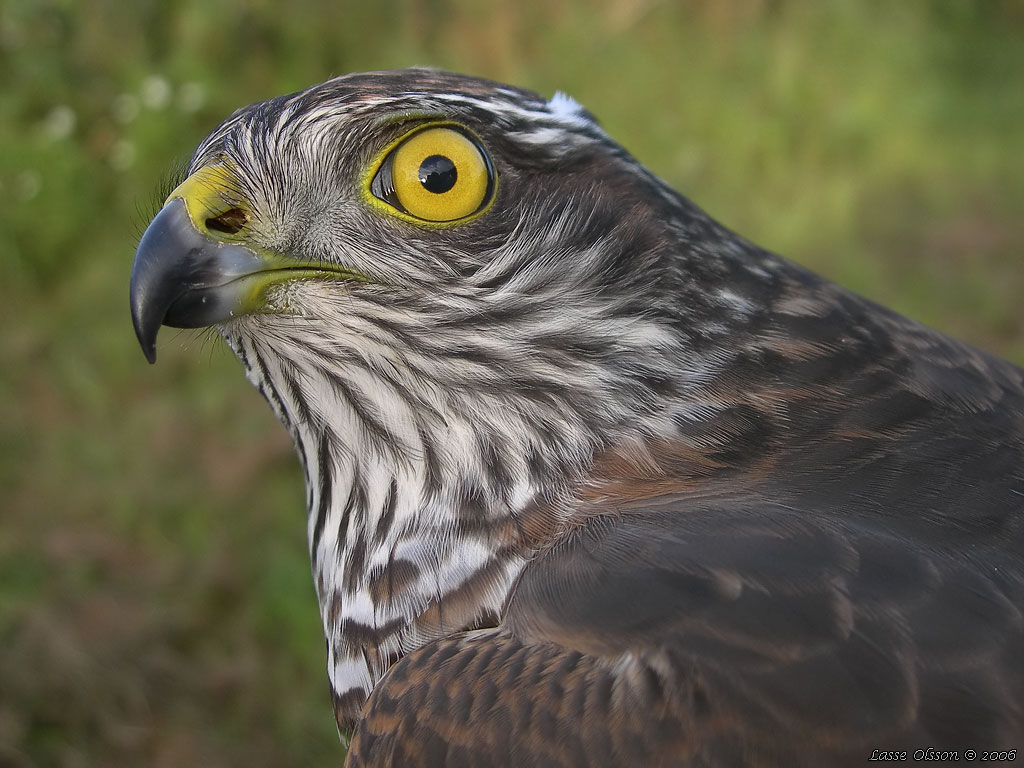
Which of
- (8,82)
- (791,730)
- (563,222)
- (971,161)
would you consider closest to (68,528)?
(8,82)

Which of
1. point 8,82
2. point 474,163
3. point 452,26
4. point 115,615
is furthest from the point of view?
point 452,26

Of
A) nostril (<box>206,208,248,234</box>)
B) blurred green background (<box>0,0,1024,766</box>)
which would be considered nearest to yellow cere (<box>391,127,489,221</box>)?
nostril (<box>206,208,248,234</box>)

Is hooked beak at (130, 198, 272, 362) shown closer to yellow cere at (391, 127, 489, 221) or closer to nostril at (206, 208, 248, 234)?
nostril at (206, 208, 248, 234)

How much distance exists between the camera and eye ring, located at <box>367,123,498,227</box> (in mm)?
1976

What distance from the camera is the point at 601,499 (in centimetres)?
201

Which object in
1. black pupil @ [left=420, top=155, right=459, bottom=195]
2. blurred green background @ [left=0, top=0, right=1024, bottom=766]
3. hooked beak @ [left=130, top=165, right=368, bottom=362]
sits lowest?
blurred green background @ [left=0, top=0, right=1024, bottom=766]

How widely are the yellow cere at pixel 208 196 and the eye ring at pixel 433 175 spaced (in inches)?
11.0

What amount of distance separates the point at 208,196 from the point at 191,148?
10.1 ft

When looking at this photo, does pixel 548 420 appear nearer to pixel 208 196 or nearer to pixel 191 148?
pixel 208 196

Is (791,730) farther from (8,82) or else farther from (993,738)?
(8,82)

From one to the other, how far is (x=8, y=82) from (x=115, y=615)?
419 centimetres

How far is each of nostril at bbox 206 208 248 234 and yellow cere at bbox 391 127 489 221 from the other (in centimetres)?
32

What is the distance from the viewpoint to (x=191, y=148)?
4812 mm

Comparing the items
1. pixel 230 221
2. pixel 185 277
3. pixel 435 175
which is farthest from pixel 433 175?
pixel 185 277
